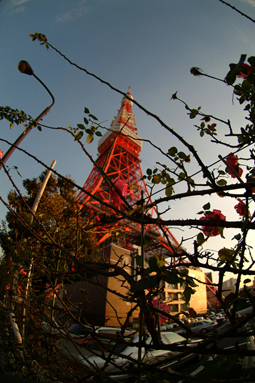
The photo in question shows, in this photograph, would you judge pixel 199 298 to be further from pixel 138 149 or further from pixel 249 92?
pixel 249 92

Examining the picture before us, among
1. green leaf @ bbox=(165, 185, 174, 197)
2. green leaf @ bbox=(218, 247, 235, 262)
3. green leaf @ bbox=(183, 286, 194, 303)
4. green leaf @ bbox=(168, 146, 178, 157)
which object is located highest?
green leaf @ bbox=(168, 146, 178, 157)

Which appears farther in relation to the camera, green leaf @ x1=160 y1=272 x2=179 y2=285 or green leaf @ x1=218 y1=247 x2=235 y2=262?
green leaf @ x1=218 y1=247 x2=235 y2=262

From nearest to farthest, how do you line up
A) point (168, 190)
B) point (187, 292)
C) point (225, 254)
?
1. point (187, 292)
2. point (225, 254)
3. point (168, 190)

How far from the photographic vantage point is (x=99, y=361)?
2330 millimetres

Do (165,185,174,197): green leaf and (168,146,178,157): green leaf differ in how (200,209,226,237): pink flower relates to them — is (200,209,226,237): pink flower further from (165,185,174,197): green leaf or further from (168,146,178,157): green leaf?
(168,146,178,157): green leaf

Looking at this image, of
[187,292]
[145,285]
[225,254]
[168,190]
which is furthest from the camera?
[168,190]

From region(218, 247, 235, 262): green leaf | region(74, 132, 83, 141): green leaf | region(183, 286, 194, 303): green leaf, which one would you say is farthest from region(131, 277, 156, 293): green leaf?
region(74, 132, 83, 141): green leaf

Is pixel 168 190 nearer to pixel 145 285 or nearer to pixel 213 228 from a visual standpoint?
pixel 213 228

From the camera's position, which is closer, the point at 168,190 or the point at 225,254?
the point at 225,254

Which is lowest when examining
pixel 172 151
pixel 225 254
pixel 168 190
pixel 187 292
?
pixel 187 292

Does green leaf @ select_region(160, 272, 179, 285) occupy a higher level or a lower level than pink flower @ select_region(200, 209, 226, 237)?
lower

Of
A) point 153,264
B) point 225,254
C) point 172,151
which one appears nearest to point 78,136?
point 172,151

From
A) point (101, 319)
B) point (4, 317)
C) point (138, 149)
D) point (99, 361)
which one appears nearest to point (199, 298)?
point (101, 319)

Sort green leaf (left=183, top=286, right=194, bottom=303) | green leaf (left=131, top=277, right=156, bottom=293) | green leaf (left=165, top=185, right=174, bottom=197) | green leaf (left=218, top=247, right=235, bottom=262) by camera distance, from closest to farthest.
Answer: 1. green leaf (left=131, top=277, right=156, bottom=293)
2. green leaf (left=183, top=286, right=194, bottom=303)
3. green leaf (left=218, top=247, right=235, bottom=262)
4. green leaf (left=165, top=185, right=174, bottom=197)
